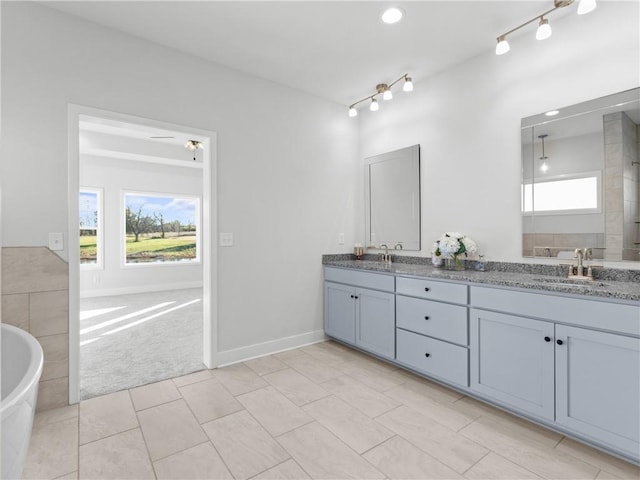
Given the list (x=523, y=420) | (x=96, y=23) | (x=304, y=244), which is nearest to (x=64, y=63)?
(x=96, y=23)

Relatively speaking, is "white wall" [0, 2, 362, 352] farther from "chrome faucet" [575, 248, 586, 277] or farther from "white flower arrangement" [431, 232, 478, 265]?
"chrome faucet" [575, 248, 586, 277]

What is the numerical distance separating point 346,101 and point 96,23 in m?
2.40

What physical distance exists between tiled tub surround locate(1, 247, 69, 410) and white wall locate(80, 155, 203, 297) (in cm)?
450

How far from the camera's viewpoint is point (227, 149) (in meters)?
2.99

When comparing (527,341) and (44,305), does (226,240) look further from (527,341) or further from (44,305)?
(527,341)

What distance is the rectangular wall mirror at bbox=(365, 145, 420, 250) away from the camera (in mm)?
3324

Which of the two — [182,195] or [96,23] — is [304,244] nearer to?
[96,23]

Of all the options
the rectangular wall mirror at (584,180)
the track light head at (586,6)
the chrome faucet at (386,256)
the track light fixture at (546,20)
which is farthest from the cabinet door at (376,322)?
the track light head at (586,6)

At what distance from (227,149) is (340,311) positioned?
198cm

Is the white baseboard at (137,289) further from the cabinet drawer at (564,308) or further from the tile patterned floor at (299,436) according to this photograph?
the cabinet drawer at (564,308)

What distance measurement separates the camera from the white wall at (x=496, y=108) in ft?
6.98

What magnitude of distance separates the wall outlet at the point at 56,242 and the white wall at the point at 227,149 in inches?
1.4

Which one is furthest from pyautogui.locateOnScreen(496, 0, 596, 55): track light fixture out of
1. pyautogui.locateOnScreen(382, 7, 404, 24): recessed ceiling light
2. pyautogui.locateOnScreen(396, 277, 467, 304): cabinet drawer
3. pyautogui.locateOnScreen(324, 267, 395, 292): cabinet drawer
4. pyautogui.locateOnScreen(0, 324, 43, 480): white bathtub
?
pyautogui.locateOnScreen(0, 324, 43, 480): white bathtub

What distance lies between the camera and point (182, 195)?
7.02m
